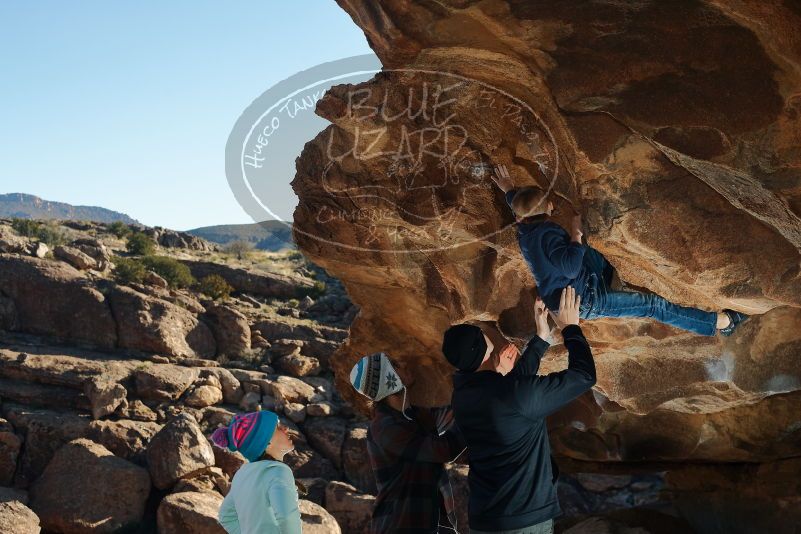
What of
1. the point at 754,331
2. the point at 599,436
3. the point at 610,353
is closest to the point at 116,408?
the point at 599,436

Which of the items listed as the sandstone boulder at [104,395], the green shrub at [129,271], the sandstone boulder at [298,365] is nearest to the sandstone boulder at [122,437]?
the sandstone boulder at [104,395]

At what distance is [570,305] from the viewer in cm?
424

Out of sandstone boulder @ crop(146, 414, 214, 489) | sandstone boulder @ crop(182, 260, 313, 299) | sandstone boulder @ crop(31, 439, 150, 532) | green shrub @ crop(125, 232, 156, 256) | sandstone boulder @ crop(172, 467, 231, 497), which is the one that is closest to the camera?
sandstone boulder @ crop(31, 439, 150, 532)

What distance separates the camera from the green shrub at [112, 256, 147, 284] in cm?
2570

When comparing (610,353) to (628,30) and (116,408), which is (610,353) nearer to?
(628,30)

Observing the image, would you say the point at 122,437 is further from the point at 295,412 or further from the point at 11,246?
the point at 11,246

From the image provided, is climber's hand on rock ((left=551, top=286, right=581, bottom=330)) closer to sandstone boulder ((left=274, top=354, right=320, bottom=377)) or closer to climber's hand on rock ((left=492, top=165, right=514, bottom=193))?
climber's hand on rock ((left=492, top=165, right=514, bottom=193))

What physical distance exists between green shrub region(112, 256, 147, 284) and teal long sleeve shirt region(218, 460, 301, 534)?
21965mm

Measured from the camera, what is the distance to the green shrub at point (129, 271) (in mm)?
25703

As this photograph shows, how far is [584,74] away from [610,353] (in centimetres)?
364

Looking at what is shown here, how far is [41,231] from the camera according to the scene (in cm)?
3350

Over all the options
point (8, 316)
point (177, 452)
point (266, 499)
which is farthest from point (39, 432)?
point (266, 499)

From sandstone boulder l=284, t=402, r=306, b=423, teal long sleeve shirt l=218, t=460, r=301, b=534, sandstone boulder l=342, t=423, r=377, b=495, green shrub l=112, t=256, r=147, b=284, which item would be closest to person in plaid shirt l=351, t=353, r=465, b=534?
teal long sleeve shirt l=218, t=460, r=301, b=534

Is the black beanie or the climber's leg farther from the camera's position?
the climber's leg
